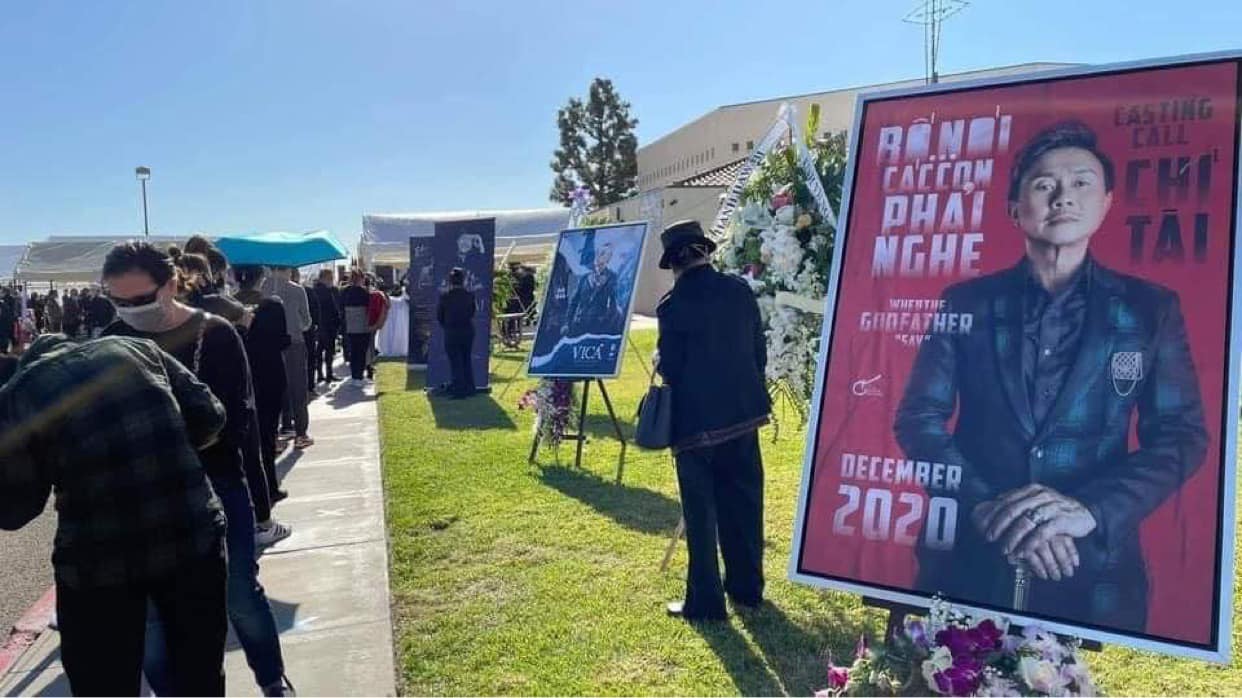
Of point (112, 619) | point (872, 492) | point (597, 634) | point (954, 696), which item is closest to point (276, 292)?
point (597, 634)

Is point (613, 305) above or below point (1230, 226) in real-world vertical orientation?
below

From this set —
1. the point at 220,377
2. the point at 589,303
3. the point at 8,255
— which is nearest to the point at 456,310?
the point at 589,303

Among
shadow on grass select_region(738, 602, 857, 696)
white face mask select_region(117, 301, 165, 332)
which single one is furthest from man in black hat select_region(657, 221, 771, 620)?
white face mask select_region(117, 301, 165, 332)

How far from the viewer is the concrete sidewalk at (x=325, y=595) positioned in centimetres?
366

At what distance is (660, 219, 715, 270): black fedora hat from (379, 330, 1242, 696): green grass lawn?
5.94 feet

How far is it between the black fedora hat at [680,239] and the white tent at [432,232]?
653 inches

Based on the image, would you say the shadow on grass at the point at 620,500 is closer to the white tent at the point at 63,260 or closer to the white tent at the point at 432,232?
the white tent at the point at 432,232

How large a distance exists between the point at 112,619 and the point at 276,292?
252 inches

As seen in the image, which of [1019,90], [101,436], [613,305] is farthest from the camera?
[613,305]

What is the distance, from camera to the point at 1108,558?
2.36 m

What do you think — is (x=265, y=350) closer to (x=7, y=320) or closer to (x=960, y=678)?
(x=960, y=678)

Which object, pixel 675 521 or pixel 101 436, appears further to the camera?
pixel 675 521

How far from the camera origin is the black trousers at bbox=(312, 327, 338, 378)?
13.1m

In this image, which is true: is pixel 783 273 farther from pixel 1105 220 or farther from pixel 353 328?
pixel 353 328
